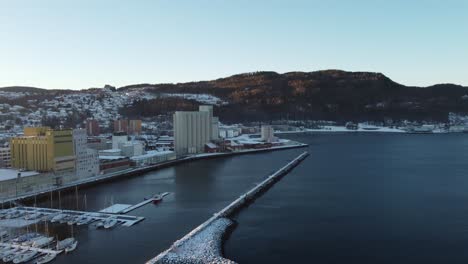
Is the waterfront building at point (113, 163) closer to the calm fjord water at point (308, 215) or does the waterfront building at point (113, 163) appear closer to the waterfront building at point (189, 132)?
the calm fjord water at point (308, 215)

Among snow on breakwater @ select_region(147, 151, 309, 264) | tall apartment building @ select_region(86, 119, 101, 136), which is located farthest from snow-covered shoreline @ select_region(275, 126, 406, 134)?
snow on breakwater @ select_region(147, 151, 309, 264)

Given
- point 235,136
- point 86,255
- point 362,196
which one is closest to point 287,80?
point 235,136

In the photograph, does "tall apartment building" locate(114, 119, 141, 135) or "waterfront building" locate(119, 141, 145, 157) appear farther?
"tall apartment building" locate(114, 119, 141, 135)

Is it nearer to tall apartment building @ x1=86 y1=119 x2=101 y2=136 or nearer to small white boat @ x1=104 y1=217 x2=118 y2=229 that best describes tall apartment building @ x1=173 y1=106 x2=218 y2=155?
tall apartment building @ x1=86 y1=119 x2=101 y2=136

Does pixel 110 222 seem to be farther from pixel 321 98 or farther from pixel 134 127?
pixel 321 98

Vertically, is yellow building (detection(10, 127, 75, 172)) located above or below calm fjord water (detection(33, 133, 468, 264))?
above

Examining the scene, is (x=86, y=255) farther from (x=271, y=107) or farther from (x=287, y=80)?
(x=287, y=80)

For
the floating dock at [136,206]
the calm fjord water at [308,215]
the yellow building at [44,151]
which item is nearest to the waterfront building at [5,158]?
the yellow building at [44,151]
